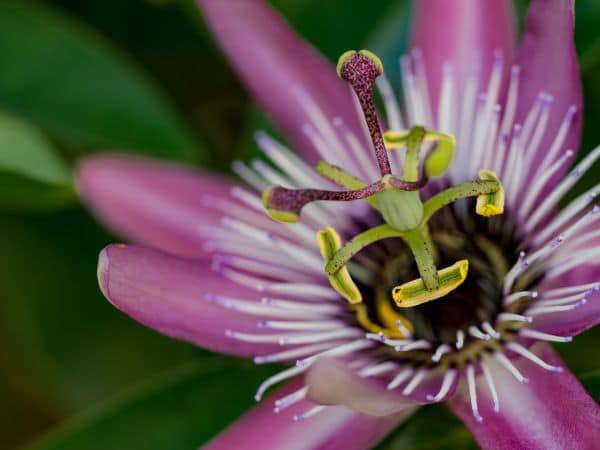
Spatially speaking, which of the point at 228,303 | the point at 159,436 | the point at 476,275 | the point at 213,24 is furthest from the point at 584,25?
the point at 159,436

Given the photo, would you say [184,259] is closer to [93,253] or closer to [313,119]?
[313,119]

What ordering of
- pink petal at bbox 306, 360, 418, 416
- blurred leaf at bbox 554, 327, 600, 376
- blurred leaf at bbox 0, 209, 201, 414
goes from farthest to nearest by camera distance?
blurred leaf at bbox 0, 209, 201, 414 → blurred leaf at bbox 554, 327, 600, 376 → pink petal at bbox 306, 360, 418, 416

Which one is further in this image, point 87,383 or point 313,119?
point 87,383

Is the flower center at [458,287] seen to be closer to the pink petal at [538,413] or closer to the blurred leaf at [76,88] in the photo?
the pink petal at [538,413]

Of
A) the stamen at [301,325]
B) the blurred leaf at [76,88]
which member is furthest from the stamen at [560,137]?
the blurred leaf at [76,88]

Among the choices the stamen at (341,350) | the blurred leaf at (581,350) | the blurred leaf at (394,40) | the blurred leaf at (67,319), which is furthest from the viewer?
the blurred leaf at (67,319)

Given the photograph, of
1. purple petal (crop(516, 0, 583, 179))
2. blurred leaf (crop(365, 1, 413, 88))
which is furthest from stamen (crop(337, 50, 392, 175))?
blurred leaf (crop(365, 1, 413, 88))

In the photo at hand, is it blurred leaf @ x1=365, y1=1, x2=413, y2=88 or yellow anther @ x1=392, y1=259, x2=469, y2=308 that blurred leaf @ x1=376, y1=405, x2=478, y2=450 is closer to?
yellow anther @ x1=392, y1=259, x2=469, y2=308
